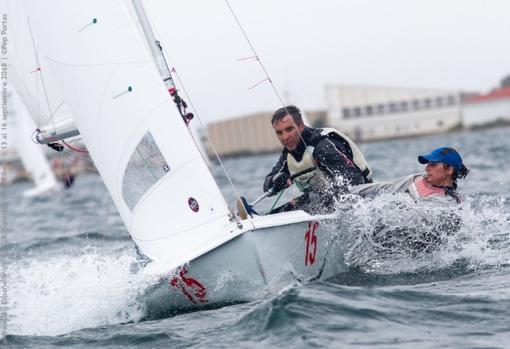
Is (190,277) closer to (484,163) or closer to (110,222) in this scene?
(110,222)

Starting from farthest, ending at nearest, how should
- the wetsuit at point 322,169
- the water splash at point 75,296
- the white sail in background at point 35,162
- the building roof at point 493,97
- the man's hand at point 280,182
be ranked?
the building roof at point 493,97, the white sail in background at point 35,162, the man's hand at point 280,182, the wetsuit at point 322,169, the water splash at point 75,296

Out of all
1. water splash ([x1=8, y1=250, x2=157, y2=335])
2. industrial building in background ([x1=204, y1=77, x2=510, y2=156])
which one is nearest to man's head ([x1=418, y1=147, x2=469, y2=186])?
water splash ([x1=8, y1=250, x2=157, y2=335])

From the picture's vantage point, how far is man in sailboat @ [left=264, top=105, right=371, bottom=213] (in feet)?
18.1

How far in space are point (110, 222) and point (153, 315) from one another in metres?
6.37

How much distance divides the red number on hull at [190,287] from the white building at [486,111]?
54.8 metres

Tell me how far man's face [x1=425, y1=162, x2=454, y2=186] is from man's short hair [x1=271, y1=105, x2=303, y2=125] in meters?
0.83

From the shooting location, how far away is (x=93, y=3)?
5.11m

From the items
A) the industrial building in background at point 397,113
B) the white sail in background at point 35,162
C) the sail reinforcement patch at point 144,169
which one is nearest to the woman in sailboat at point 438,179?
the sail reinforcement patch at point 144,169

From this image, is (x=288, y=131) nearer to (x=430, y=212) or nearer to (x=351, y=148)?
(x=351, y=148)

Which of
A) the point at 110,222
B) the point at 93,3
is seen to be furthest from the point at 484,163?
the point at 93,3

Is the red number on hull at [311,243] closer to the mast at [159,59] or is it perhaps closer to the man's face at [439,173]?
the man's face at [439,173]

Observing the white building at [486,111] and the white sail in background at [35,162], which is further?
the white building at [486,111]

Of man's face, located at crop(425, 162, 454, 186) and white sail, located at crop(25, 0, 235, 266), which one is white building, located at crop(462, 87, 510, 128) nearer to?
man's face, located at crop(425, 162, 454, 186)

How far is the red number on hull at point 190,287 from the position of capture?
4803mm
